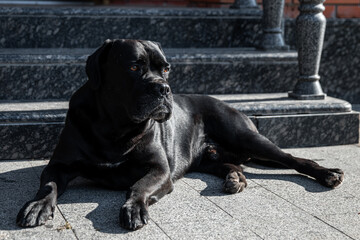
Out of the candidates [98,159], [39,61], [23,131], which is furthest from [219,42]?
[98,159]

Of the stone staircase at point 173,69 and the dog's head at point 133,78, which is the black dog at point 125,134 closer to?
the dog's head at point 133,78

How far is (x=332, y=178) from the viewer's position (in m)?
4.01

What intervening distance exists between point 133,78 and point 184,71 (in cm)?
193

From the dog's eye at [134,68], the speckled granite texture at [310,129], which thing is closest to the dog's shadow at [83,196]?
the dog's eye at [134,68]

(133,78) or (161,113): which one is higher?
(133,78)

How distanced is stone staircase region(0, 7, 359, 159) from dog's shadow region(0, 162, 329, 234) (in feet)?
1.64

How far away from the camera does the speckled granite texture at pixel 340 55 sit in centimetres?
669

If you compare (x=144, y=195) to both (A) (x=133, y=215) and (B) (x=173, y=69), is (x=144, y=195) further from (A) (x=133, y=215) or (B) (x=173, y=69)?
(B) (x=173, y=69)

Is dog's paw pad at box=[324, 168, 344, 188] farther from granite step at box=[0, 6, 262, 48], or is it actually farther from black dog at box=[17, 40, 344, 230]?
granite step at box=[0, 6, 262, 48]

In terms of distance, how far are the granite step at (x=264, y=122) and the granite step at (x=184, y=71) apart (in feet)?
0.55

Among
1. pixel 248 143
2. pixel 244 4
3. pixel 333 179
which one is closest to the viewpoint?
pixel 333 179

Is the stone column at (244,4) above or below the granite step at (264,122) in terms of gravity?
above

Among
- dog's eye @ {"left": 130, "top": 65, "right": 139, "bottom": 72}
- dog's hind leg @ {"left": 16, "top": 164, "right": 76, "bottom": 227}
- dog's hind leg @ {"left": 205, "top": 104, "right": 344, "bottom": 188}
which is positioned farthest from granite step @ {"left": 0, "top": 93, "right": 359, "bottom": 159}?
dog's eye @ {"left": 130, "top": 65, "right": 139, "bottom": 72}

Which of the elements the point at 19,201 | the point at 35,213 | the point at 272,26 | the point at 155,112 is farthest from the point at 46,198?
the point at 272,26
